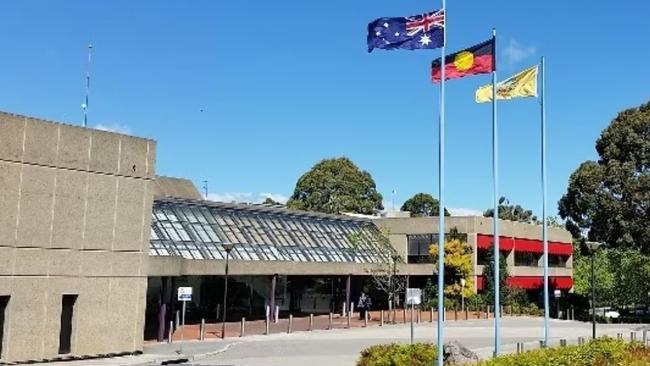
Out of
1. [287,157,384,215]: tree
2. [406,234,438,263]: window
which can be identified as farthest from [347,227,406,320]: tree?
[287,157,384,215]: tree

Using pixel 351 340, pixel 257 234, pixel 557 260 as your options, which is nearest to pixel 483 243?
pixel 557 260

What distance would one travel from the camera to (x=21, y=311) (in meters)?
25.7

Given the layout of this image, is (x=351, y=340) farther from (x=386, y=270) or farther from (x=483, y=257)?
(x=483, y=257)

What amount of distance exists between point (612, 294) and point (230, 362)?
42.8 metres

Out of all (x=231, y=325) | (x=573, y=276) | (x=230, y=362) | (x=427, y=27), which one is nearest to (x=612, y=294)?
(x=573, y=276)

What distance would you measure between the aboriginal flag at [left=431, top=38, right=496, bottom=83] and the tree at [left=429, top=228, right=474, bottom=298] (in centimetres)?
3865

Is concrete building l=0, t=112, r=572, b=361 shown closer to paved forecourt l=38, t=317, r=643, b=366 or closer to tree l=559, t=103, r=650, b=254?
paved forecourt l=38, t=317, r=643, b=366

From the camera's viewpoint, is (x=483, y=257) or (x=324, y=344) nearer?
(x=324, y=344)

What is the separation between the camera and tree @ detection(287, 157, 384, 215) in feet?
340

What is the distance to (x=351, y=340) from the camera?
36.8 m

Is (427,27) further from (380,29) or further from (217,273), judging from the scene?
(217,273)

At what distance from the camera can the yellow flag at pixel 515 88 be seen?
26.9 metres

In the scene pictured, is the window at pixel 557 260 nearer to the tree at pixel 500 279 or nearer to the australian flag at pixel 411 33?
the tree at pixel 500 279

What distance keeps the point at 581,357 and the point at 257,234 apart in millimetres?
34115
